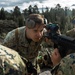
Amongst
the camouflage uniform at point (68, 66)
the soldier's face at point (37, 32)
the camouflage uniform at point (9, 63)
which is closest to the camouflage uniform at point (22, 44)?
the soldier's face at point (37, 32)

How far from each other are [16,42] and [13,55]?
2614mm

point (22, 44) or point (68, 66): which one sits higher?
point (68, 66)

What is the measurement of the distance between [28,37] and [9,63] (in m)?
2.58

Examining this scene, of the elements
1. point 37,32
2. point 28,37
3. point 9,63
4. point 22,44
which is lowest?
point 22,44

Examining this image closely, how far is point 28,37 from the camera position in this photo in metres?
4.67

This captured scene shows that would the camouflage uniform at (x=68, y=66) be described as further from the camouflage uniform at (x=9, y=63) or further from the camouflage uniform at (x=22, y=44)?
the camouflage uniform at (x=22, y=44)

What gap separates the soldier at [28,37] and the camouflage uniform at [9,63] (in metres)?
2.08

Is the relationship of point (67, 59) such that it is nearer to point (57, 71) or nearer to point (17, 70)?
point (57, 71)

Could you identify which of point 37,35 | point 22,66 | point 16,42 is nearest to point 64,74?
point 22,66

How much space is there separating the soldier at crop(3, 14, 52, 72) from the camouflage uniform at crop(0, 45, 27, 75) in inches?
81.8

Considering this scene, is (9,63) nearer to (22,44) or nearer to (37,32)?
(37,32)

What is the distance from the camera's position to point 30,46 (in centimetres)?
493

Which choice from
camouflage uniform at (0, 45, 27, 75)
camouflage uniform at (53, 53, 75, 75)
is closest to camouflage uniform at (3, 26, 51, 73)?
camouflage uniform at (53, 53, 75, 75)

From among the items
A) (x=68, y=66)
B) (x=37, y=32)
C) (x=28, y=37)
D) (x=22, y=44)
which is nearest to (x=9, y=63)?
(x=68, y=66)
